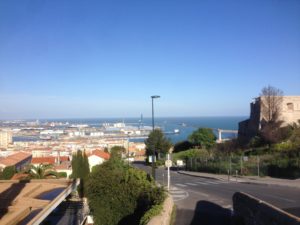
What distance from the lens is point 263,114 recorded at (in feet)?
158

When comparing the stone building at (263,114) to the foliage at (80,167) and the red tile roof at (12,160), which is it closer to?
the foliage at (80,167)

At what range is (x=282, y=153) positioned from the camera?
32469mm

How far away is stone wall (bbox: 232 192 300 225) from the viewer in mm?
7801

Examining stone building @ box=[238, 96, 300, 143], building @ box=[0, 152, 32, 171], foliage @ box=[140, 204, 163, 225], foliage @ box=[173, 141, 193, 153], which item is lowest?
building @ box=[0, 152, 32, 171]

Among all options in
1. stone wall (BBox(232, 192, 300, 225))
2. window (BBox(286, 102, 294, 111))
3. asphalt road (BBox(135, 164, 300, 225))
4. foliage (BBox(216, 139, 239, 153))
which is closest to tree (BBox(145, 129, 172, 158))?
foliage (BBox(216, 139, 239, 153))

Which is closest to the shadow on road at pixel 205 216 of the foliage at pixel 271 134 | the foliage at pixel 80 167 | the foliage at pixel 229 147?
the foliage at pixel 80 167

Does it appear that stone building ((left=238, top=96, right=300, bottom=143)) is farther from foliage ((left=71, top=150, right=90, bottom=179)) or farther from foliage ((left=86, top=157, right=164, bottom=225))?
foliage ((left=86, top=157, right=164, bottom=225))

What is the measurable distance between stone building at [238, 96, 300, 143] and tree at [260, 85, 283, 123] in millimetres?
128

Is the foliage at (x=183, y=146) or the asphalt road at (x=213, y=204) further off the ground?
the asphalt road at (x=213, y=204)

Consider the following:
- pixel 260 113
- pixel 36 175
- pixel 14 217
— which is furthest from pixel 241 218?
pixel 260 113

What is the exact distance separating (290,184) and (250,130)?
30.2 meters

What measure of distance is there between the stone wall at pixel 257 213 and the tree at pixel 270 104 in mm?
35987

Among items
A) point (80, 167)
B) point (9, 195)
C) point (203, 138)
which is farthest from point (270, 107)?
point (9, 195)

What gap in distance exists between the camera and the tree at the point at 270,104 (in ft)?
153
